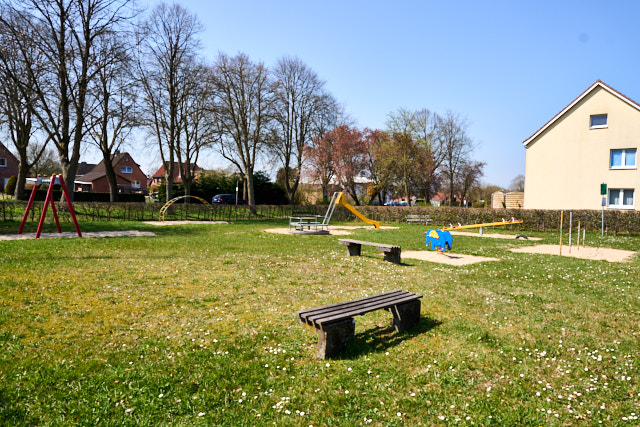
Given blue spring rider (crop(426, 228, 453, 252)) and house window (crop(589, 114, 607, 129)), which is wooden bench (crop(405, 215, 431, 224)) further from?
blue spring rider (crop(426, 228, 453, 252))

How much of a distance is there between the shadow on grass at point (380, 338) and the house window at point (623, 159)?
26.7 meters

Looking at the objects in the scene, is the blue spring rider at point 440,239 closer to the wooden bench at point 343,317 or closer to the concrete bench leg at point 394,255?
the concrete bench leg at point 394,255

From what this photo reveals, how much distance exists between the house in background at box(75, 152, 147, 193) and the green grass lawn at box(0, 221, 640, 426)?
189ft

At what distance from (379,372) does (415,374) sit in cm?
Result: 36

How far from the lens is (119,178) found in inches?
2773

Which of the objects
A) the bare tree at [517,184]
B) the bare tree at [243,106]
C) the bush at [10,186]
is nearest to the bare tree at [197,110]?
the bare tree at [243,106]

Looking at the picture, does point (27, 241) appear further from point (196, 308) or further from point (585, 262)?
point (585, 262)

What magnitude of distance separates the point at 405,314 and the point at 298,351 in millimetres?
1604

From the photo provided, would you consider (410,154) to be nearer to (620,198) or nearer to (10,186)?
(620,198)

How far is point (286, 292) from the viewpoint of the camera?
7344mm

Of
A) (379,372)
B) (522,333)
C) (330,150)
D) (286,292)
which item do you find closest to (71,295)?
(286,292)

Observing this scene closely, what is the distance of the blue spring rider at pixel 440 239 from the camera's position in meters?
13.1

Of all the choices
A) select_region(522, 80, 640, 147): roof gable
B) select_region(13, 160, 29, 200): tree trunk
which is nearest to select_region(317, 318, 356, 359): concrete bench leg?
select_region(522, 80, 640, 147): roof gable

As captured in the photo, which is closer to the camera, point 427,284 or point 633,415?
point 633,415
